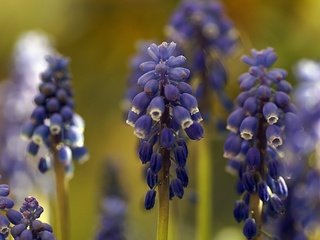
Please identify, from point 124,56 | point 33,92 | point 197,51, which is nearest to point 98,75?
point 124,56

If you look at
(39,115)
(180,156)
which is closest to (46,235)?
(180,156)

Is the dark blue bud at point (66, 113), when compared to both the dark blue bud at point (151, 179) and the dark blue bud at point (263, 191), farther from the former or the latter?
the dark blue bud at point (263, 191)

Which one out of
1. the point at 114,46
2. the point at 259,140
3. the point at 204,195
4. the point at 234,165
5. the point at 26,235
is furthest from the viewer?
the point at 114,46

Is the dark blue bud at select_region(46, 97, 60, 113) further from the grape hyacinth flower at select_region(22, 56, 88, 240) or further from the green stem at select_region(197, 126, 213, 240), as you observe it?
the green stem at select_region(197, 126, 213, 240)

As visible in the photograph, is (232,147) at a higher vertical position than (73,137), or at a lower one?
lower

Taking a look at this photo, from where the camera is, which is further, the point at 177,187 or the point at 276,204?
the point at 276,204

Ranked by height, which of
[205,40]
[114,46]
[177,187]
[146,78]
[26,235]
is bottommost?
[26,235]

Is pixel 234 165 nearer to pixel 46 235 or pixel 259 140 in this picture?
pixel 259 140

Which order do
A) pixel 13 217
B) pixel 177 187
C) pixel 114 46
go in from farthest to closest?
1. pixel 114 46
2. pixel 177 187
3. pixel 13 217
